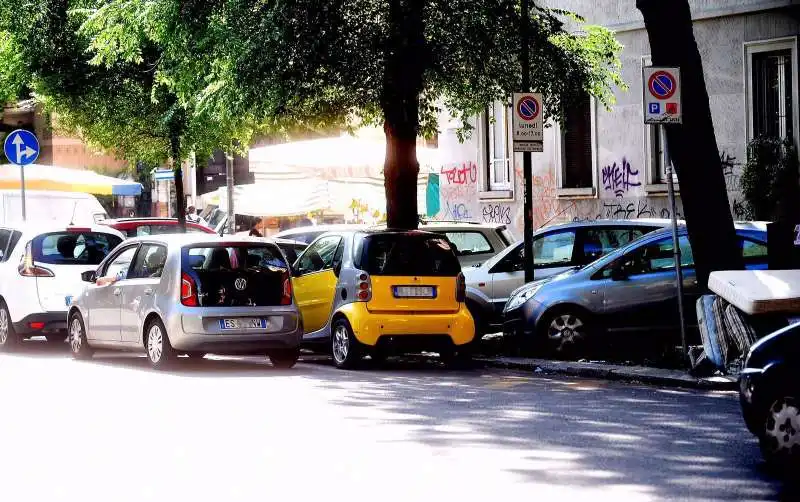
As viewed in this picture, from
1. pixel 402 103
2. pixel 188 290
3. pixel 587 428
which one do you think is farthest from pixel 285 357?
pixel 587 428

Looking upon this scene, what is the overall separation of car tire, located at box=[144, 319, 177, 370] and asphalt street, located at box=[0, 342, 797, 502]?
78 cm

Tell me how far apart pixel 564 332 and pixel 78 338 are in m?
6.08

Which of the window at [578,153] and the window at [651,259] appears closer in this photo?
the window at [651,259]

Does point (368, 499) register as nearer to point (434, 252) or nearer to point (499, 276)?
point (434, 252)

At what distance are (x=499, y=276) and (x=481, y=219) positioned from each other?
1111cm

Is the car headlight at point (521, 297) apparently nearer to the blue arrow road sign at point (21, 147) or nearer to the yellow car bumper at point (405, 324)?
the yellow car bumper at point (405, 324)

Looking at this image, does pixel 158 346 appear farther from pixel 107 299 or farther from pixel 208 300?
pixel 107 299

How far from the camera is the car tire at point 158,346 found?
1620 cm

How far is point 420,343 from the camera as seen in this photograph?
53.6ft

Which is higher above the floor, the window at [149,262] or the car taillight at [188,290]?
the window at [149,262]

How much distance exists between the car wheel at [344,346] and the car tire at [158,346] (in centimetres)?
184

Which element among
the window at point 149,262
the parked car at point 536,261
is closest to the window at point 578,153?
the parked car at point 536,261

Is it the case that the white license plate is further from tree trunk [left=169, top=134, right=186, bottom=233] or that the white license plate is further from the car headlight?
tree trunk [left=169, top=134, right=186, bottom=233]

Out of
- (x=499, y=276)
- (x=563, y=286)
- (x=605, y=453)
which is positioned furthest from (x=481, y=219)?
(x=605, y=453)
